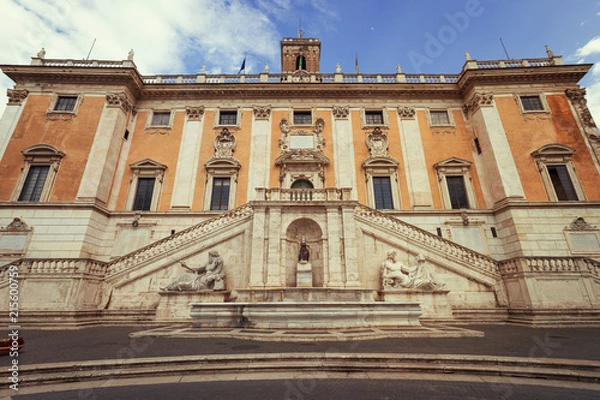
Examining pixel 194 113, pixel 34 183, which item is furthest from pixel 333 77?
pixel 34 183

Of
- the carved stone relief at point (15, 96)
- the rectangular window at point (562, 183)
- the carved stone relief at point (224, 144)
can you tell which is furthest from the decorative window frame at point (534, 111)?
the carved stone relief at point (15, 96)

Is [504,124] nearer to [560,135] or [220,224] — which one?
[560,135]

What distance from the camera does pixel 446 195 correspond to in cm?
1836

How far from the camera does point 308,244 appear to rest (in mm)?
13992

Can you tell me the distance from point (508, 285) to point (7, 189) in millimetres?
28403

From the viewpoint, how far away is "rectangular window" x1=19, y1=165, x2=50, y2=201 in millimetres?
16672

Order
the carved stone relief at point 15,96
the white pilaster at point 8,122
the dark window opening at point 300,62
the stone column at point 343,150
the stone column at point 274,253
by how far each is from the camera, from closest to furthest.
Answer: the stone column at point 274,253 → the white pilaster at point 8,122 → the carved stone relief at point 15,96 → the stone column at point 343,150 → the dark window opening at point 300,62

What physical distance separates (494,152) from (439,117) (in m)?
4.92

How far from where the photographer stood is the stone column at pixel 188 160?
18.3 metres

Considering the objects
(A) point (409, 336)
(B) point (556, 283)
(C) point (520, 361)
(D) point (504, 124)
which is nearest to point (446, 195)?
(D) point (504, 124)

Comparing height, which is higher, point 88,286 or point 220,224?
point 220,224

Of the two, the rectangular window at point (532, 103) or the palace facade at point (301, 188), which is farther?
the rectangular window at point (532, 103)

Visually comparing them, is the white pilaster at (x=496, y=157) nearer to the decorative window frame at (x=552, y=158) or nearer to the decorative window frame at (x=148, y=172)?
the decorative window frame at (x=552, y=158)

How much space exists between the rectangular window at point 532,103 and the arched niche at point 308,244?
711 inches
